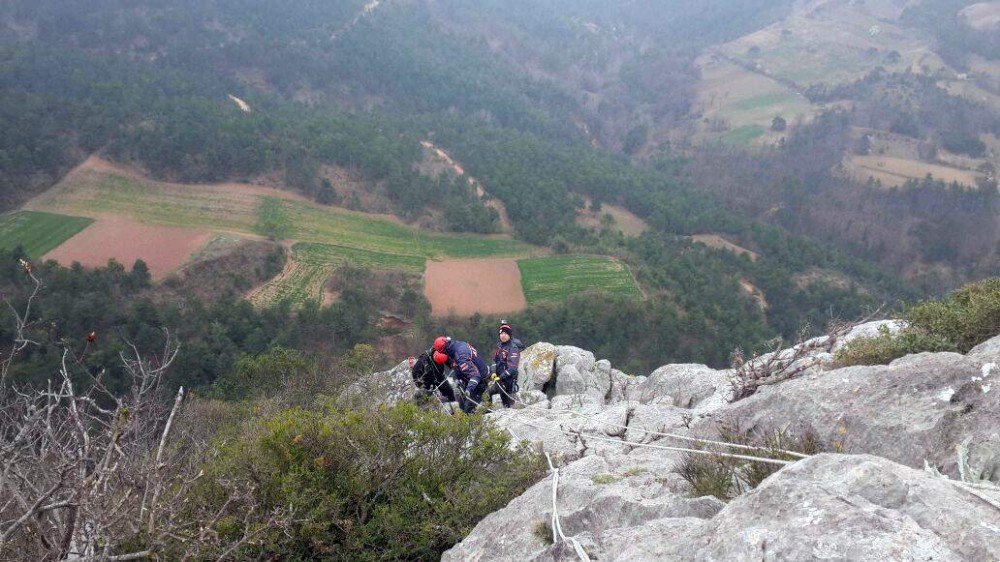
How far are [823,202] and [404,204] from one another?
165 ft

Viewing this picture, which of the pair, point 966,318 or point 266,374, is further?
point 266,374

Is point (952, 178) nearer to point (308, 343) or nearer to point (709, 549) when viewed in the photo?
point (308, 343)

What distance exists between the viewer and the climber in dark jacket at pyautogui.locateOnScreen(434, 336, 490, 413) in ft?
37.6

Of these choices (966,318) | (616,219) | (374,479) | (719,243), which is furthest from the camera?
(616,219)

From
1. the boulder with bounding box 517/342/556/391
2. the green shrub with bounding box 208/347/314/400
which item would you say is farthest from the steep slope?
the green shrub with bounding box 208/347/314/400

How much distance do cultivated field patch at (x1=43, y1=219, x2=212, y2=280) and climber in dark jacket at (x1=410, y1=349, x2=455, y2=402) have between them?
32.4 meters

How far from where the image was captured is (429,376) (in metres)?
12.0

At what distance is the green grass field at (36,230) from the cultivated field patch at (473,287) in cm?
2418

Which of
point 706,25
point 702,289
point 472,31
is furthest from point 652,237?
point 706,25

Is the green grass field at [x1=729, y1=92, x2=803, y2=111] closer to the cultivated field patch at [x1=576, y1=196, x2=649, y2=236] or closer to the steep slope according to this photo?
the cultivated field patch at [x1=576, y1=196, x2=649, y2=236]

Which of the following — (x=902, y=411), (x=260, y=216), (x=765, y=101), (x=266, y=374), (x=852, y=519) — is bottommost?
(x=765, y=101)

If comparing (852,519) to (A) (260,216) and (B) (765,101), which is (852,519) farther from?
(B) (765,101)

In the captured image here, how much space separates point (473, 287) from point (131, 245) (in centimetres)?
2300

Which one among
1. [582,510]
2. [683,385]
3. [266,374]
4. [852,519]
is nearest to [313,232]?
[266,374]
